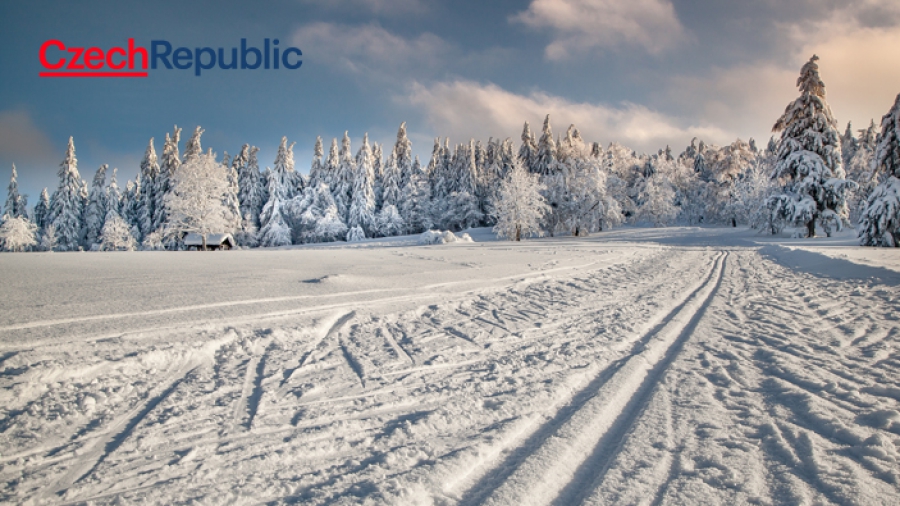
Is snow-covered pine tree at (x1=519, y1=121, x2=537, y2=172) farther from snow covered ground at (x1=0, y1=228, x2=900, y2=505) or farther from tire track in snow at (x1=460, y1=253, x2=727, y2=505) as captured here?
tire track in snow at (x1=460, y1=253, x2=727, y2=505)

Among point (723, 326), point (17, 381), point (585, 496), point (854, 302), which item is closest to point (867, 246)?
point (854, 302)

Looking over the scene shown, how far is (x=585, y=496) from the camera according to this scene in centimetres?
218

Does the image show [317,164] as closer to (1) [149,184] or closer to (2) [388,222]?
(2) [388,222]

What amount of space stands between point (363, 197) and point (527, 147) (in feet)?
78.3

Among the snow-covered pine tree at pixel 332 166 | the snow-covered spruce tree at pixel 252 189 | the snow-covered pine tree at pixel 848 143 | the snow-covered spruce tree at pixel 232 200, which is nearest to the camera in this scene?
the snow-covered spruce tree at pixel 232 200

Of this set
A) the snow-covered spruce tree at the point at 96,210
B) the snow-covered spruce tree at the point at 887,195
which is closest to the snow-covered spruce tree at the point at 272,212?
the snow-covered spruce tree at the point at 96,210

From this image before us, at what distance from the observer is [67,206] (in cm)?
4016

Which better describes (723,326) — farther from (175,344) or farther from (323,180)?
(323,180)

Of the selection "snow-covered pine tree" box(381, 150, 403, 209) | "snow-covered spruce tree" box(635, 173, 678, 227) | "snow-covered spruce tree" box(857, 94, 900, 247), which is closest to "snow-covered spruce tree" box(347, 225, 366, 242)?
"snow-covered pine tree" box(381, 150, 403, 209)

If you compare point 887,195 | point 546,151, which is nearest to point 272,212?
point 546,151

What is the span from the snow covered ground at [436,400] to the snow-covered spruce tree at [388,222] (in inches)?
1595

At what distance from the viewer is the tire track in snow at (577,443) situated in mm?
2209

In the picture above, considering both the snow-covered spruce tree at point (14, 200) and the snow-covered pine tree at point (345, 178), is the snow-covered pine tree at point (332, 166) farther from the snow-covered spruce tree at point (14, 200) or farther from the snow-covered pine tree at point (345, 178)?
the snow-covered spruce tree at point (14, 200)

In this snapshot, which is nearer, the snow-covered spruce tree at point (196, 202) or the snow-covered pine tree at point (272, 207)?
the snow-covered spruce tree at point (196, 202)
